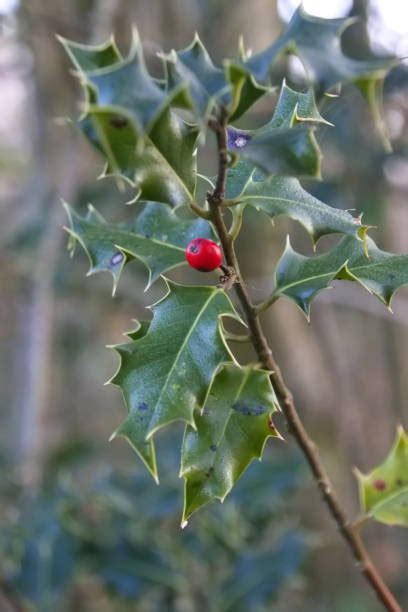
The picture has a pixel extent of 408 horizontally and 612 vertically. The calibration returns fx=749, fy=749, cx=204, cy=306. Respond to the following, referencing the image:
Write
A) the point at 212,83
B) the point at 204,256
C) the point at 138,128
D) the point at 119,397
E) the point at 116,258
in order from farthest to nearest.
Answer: the point at 119,397
the point at 116,258
the point at 204,256
the point at 212,83
the point at 138,128

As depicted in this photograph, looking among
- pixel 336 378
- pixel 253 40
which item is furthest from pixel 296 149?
pixel 336 378

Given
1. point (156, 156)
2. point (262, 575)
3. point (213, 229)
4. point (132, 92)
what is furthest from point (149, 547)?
point (132, 92)

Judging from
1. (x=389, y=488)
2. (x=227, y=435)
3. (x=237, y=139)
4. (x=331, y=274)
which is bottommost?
(x=389, y=488)

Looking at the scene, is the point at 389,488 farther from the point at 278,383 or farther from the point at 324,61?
the point at 324,61

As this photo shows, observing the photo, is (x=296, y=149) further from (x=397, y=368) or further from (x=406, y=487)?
(x=397, y=368)

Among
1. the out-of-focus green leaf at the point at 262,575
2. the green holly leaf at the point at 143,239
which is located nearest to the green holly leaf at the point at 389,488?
the green holly leaf at the point at 143,239

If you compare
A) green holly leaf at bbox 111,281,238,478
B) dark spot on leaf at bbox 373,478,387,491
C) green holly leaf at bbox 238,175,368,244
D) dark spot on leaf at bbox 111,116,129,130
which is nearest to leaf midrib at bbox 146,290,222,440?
green holly leaf at bbox 111,281,238,478

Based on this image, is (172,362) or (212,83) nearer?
(212,83)
